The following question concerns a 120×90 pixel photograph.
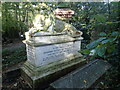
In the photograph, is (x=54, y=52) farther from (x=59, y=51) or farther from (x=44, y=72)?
(x=44, y=72)

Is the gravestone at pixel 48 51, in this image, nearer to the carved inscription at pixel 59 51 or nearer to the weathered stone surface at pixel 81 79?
the carved inscription at pixel 59 51

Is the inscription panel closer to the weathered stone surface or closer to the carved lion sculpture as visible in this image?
the carved lion sculpture

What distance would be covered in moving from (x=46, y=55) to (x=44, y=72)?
Answer: 537 millimetres

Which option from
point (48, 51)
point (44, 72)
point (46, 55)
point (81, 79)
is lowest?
point (44, 72)

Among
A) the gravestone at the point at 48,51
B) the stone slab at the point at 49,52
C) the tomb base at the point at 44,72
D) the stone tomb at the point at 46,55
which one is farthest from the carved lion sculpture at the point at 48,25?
the tomb base at the point at 44,72

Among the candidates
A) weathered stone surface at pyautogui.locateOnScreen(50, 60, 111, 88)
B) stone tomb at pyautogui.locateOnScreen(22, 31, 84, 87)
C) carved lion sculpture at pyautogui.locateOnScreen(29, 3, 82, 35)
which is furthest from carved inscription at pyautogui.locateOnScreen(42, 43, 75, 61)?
weathered stone surface at pyautogui.locateOnScreen(50, 60, 111, 88)

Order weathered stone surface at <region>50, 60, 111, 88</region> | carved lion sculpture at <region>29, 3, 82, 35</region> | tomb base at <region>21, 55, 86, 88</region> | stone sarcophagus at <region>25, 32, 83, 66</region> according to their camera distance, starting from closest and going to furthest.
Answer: weathered stone surface at <region>50, 60, 111, 88</region> < tomb base at <region>21, 55, 86, 88</region> < stone sarcophagus at <region>25, 32, 83, 66</region> < carved lion sculpture at <region>29, 3, 82, 35</region>

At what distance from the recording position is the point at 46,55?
3.00 metres

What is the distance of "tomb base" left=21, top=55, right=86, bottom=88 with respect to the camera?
2.68m

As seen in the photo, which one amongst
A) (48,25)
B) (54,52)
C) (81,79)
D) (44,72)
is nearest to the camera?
(81,79)

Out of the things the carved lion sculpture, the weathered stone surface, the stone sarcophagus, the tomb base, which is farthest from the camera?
the carved lion sculpture

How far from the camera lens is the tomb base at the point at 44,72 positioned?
8.79 ft

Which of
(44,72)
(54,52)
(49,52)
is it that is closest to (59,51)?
(54,52)

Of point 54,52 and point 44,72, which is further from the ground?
point 54,52
